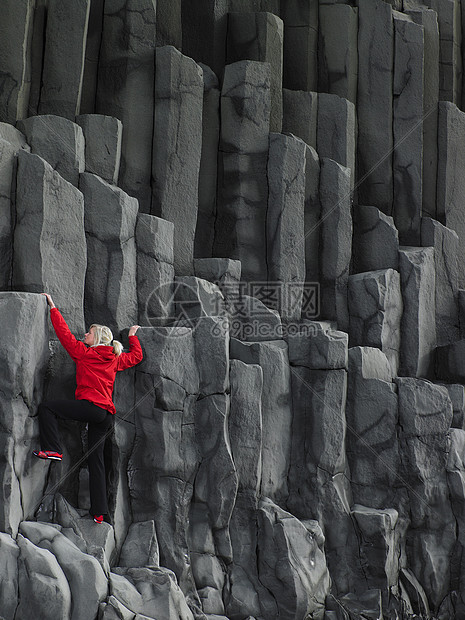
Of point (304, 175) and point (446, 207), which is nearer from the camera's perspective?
point (304, 175)

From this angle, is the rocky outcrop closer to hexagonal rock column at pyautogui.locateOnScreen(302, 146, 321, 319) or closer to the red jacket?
hexagonal rock column at pyautogui.locateOnScreen(302, 146, 321, 319)

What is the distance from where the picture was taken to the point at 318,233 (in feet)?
31.2

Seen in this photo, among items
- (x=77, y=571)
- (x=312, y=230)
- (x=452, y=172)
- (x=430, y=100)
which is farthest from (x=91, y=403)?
(x=430, y=100)

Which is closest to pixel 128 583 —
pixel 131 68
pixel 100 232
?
pixel 100 232

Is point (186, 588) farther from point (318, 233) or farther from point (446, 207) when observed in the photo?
point (446, 207)

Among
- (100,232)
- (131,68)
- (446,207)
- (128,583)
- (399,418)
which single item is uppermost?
(131,68)

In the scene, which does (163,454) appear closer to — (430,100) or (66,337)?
(66,337)

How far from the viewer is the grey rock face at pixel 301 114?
32.7 ft

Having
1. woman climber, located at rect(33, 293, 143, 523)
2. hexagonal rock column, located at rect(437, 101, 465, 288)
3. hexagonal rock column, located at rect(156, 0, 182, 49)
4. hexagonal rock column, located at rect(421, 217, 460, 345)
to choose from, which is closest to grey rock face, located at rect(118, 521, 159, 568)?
woman climber, located at rect(33, 293, 143, 523)

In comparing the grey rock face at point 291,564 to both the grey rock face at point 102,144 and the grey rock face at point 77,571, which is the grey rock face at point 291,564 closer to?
the grey rock face at point 77,571

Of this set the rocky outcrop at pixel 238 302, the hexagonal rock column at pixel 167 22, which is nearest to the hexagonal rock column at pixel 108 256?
the rocky outcrop at pixel 238 302

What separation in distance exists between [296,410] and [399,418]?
1.19m

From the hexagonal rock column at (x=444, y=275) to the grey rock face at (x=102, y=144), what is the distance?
14.5 feet

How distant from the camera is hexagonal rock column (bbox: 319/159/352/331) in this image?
30.7ft
